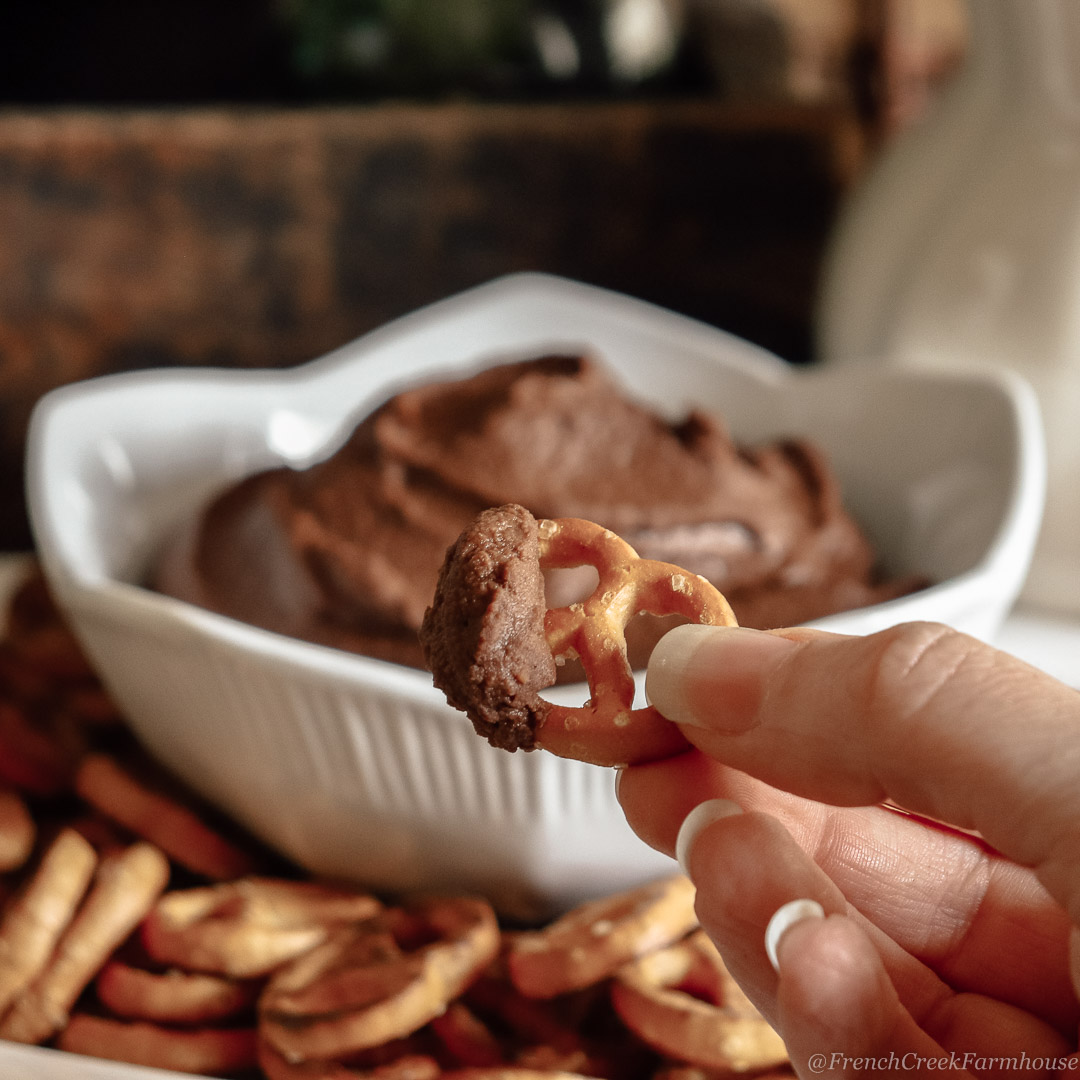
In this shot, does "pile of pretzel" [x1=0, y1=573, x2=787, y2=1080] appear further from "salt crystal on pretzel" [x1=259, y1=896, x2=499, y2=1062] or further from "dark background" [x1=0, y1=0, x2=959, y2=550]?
"dark background" [x1=0, y1=0, x2=959, y2=550]

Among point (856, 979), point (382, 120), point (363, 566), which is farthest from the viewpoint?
point (382, 120)

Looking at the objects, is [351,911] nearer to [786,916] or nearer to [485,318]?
[786,916]

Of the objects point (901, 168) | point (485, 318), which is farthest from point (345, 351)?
point (901, 168)

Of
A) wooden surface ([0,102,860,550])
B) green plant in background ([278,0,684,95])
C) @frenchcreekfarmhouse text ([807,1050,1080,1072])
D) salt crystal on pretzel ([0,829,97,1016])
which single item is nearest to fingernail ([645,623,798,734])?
@frenchcreekfarmhouse text ([807,1050,1080,1072])

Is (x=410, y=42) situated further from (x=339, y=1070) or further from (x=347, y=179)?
(x=339, y=1070)

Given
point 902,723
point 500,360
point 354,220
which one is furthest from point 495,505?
point 354,220

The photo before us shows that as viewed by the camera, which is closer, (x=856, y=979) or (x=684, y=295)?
(x=856, y=979)
